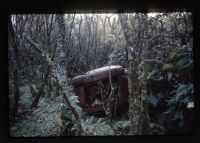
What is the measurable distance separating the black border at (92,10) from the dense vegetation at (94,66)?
0.24 feet

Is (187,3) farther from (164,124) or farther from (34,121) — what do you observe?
(34,121)

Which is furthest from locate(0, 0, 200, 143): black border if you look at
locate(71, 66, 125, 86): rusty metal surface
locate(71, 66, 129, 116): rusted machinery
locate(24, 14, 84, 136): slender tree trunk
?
locate(71, 66, 125, 86): rusty metal surface

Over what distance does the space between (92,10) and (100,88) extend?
3.03ft

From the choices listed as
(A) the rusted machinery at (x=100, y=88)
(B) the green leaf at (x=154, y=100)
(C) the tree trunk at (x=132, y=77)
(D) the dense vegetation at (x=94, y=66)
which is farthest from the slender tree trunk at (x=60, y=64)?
(B) the green leaf at (x=154, y=100)

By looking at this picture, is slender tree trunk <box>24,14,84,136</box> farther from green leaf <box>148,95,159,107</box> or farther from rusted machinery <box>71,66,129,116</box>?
green leaf <box>148,95,159,107</box>

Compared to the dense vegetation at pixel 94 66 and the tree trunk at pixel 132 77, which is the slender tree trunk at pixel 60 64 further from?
the tree trunk at pixel 132 77

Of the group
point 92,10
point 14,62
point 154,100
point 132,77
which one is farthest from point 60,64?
point 154,100

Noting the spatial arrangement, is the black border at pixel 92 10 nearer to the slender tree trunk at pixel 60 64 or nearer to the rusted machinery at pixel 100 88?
the slender tree trunk at pixel 60 64

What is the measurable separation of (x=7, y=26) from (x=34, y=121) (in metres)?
1.16

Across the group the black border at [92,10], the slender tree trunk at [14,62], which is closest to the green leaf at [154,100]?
the black border at [92,10]

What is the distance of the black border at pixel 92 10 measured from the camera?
4570 mm

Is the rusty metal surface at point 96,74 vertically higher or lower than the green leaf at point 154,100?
higher

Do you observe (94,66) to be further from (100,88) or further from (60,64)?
(60,64)

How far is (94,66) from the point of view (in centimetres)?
455
